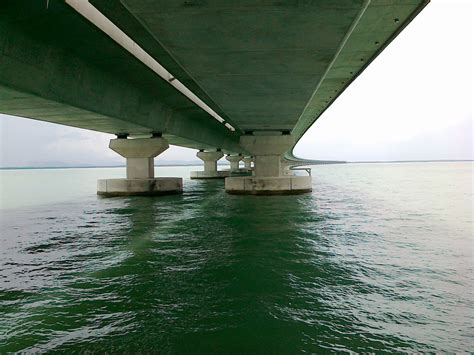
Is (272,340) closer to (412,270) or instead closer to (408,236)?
(412,270)

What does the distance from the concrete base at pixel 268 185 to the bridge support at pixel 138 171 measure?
20.8 feet

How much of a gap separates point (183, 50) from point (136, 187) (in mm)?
22093

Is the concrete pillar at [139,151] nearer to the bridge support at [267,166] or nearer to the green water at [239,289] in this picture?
the bridge support at [267,166]

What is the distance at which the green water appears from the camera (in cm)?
520

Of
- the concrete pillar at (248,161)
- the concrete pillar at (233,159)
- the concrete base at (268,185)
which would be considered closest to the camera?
the concrete base at (268,185)

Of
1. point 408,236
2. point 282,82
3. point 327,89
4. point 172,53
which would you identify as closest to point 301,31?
point 172,53

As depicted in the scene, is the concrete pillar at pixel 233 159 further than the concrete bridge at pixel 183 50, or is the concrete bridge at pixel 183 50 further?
the concrete pillar at pixel 233 159

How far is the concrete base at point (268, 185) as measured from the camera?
29531 millimetres

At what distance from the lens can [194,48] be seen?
33.1ft

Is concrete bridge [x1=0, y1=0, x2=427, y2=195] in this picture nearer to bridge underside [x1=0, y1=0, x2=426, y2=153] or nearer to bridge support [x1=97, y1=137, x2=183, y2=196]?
bridge underside [x1=0, y1=0, x2=426, y2=153]

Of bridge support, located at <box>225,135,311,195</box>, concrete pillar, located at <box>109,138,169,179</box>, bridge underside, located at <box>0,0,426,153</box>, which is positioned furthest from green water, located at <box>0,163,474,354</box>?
concrete pillar, located at <box>109,138,169,179</box>

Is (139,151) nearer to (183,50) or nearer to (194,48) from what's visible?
(183,50)

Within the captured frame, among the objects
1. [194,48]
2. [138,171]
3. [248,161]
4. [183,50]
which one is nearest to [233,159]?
[248,161]

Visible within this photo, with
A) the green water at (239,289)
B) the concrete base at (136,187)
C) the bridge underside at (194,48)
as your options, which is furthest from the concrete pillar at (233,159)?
the green water at (239,289)
